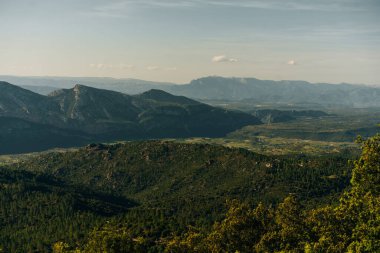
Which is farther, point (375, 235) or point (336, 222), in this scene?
point (336, 222)

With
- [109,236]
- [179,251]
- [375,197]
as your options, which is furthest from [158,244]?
[375,197]

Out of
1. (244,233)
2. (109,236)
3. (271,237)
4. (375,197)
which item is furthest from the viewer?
(244,233)

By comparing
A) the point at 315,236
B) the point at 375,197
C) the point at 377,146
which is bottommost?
the point at 315,236

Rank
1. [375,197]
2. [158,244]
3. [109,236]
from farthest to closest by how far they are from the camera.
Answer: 1. [158,244]
2. [109,236]
3. [375,197]

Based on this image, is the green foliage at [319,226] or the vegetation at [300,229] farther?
the vegetation at [300,229]

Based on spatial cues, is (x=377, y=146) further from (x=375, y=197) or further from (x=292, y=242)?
(x=292, y=242)

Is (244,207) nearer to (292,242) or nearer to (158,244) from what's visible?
(292,242)

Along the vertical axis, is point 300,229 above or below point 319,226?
below

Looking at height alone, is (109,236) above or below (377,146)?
below

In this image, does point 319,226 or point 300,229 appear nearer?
point 319,226

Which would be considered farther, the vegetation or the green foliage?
the vegetation
